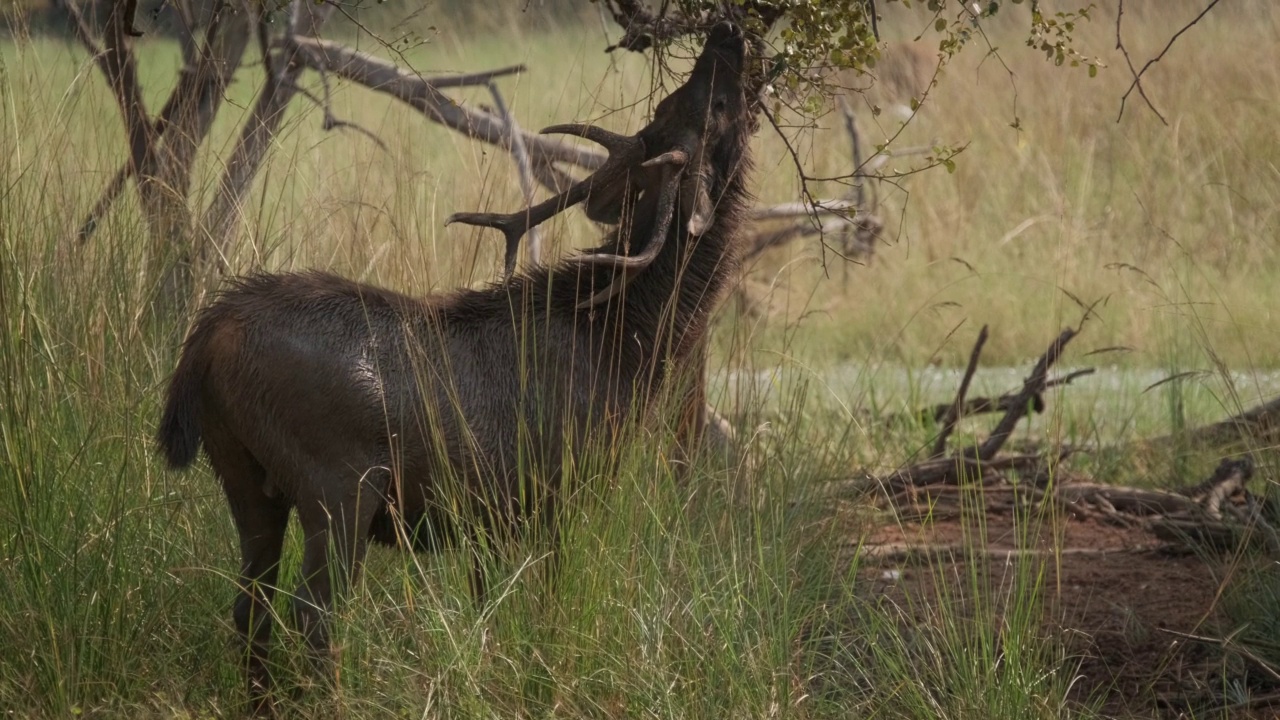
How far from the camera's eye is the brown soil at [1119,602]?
12.8 feet

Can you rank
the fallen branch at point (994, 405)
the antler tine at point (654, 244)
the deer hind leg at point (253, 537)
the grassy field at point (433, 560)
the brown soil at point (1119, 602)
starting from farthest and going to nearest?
the fallen branch at point (994, 405), the brown soil at point (1119, 602), the antler tine at point (654, 244), the deer hind leg at point (253, 537), the grassy field at point (433, 560)

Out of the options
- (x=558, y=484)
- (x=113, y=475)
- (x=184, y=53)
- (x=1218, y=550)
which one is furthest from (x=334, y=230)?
(x=1218, y=550)

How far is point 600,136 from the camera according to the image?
389 centimetres

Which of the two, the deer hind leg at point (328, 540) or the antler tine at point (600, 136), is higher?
the antler tine at point (600, 136)

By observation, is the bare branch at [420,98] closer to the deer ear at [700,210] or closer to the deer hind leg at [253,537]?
the deer ear at [700,210]

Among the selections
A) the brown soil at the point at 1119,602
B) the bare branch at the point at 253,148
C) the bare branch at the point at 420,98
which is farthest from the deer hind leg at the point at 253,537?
the bare branch at the point at 420,98

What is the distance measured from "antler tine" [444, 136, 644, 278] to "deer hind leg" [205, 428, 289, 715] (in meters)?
0.76

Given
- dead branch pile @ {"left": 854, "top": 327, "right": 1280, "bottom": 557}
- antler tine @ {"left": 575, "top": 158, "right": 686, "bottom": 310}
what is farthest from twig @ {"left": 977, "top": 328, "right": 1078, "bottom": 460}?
antler tine @ {"left": 575, "top": 158, "right": 686, "bottom": 310}

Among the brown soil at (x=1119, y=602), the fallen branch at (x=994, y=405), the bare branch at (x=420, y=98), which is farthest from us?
the bare branch at (x=420, y=98)

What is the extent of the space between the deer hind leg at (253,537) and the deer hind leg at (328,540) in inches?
5.5

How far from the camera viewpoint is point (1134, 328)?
28.6 ft

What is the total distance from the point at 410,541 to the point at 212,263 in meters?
1.65

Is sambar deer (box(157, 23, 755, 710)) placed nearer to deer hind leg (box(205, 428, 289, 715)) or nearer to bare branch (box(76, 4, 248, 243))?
deer hind leg (box(205, 428, 289, 715))

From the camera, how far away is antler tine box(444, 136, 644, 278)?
3.81 m
